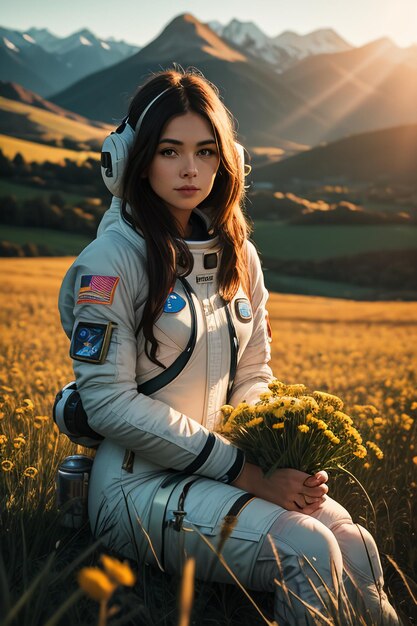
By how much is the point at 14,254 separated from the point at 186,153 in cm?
659

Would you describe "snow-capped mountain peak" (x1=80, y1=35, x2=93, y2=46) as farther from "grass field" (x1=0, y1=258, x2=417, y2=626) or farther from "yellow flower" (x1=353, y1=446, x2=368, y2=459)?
"yellow flower" (x1=353, y1=446, x2=368, y2=459)

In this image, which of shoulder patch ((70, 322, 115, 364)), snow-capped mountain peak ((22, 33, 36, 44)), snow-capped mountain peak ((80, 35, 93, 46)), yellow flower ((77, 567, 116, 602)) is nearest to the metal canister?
shoulder patch ((70, 322, 115, 364))

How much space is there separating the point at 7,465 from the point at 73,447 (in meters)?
0.39

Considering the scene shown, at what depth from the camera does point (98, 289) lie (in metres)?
2.13

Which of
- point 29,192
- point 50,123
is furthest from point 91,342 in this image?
point 50,123

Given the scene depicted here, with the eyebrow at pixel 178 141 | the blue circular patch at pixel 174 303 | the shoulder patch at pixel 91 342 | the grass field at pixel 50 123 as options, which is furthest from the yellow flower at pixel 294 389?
the grass field at pixel 50 123

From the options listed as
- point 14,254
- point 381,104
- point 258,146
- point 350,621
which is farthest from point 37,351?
point 381,104

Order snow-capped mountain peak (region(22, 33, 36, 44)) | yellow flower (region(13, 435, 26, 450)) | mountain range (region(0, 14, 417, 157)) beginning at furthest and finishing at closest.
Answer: mountain range (region(0, 14, 417, 157)) < snow-capped mountain peak (region(22, 33, 36, 44)) < yellow flower (region(13, 435, 26, 450))

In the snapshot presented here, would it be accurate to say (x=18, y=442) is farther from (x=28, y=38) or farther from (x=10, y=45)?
(x=28, y=38)

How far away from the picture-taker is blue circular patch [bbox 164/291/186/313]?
2227 millimetres

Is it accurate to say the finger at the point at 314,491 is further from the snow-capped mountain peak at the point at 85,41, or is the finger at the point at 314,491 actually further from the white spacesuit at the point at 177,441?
the snow-capped mountain peak at the point at 85,41

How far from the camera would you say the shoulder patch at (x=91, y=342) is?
6.85 feet

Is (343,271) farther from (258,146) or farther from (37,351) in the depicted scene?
(37,351)

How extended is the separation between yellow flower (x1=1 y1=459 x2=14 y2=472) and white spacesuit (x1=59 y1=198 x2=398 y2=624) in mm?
377
